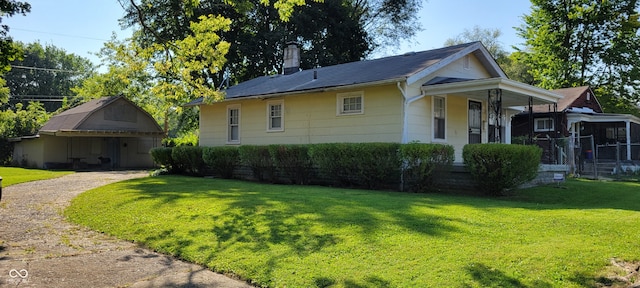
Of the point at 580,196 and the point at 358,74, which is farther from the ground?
the point at 358,74

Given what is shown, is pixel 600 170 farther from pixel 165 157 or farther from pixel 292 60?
pixel 165 157

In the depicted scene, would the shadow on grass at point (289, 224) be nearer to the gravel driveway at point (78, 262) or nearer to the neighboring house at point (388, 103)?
the gravel driveway at point (78, 262)

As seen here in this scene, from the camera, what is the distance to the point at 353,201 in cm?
879

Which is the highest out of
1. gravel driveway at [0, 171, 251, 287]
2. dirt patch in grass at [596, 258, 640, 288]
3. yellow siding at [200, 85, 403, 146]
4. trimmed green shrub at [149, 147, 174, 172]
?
yellow siding at [200, 85, 403, 146]

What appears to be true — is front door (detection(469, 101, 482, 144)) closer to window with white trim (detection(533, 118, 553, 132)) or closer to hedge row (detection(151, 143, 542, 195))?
hedge row (detection(151, 143, 542, 195))

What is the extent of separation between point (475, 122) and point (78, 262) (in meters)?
13.3

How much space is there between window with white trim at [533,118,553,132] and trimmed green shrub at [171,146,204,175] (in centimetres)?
1913

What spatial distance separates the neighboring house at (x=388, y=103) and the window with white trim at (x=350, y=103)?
27 millimetres

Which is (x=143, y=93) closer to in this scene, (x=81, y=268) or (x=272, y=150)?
(x=272, y=150)

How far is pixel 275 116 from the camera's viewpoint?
16.6 meters

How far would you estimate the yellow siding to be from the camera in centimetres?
1321

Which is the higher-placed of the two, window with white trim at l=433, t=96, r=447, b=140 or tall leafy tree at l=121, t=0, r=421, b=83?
tall leafy tree at l=121, t=0, r=421, b=83

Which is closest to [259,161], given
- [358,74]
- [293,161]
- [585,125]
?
[293,161]

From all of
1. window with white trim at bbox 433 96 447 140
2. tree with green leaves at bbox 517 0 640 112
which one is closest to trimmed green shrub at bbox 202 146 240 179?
window with white trim at bbox 433 96 447 140
